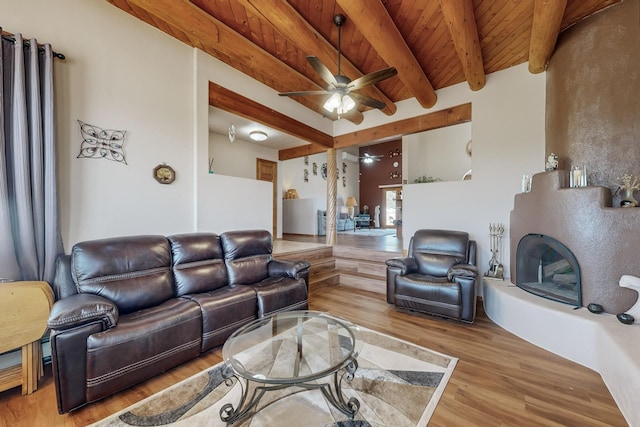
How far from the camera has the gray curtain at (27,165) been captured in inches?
78.3

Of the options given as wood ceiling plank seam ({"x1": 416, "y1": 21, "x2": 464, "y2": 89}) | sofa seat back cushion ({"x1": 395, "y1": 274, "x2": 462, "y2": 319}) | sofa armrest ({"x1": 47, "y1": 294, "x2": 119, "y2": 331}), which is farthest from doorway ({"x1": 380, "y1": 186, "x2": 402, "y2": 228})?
sofa armrest ({"x1": 47, "y1": 294, "x2": 119, "y2": 331})

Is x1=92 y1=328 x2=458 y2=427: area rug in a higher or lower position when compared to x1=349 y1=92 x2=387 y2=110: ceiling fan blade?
lower

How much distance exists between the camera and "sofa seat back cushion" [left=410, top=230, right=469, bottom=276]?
3.38 metres

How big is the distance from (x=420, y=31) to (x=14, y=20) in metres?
3.84

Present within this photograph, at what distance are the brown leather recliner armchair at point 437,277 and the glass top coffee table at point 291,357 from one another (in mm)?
1446

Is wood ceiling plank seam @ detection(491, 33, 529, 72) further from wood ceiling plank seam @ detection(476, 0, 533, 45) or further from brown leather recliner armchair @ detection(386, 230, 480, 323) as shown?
brown leather recliner armchair @ detection(386, 230, 480, 323)

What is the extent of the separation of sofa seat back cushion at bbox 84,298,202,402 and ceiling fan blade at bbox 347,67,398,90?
274 cm

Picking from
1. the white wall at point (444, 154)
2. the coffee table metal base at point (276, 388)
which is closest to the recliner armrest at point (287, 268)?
the coffee table metal base at point (276, 388)

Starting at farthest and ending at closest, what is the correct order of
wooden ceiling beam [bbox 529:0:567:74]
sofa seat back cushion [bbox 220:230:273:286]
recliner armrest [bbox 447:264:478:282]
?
sofa seat back cushion [bbox 220:230:273:286] < recliner armrest [bbox 447:264:478:282] < wooden ceiling beam [bbox 529:0:567:74]

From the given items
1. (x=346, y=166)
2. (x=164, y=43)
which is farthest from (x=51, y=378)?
(x=346, y=166)

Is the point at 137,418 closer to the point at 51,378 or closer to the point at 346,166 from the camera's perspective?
the point at 51,378

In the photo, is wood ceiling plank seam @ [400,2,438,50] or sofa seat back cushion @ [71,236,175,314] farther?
wood ceiling plank seam @ [400,2,438,50]

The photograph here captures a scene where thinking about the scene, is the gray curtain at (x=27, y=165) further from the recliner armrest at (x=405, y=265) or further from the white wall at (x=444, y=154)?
the white wall at (x=444, y=154)

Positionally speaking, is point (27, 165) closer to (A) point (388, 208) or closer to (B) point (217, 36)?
(B) point (217, 36)
